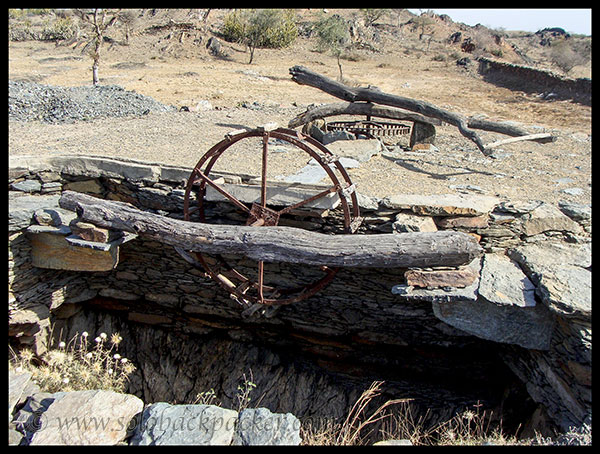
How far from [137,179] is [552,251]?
5.33 m

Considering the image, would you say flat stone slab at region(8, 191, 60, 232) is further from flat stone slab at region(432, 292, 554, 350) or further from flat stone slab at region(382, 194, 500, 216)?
flat stone slab at region(432, 292, 554, 350)

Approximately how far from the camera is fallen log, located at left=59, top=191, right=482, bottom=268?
14.4 feet

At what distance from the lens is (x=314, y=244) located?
4.53 m

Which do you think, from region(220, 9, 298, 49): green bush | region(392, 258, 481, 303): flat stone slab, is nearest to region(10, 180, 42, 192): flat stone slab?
region(392, 258, 481, 303): flat stone slab

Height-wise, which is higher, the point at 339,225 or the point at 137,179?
the point at 137,179

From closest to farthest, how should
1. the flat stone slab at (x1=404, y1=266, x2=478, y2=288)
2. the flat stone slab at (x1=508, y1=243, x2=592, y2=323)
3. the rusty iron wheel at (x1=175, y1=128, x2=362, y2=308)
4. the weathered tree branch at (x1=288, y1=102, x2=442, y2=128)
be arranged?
the flat stone slab at (x1=508, y1=243, x2=592, y2=323)
the flat stone slab at (x1=404, y1=266, x2=478, y2=288)
the rusty iron wheel at (x1=175, y1=128, x2=362, y2=308)
the weathered tree branch at (x1=288, y1=102, x2=442, y2=128)

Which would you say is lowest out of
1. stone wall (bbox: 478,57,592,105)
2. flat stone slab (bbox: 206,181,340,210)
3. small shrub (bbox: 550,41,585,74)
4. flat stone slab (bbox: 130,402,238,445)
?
flat stone slab (bbox: 130,402,238,445)

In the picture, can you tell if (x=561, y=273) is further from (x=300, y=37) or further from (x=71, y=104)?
(x=300, y=37)

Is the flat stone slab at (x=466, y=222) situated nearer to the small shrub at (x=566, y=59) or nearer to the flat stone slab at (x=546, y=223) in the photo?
the flat stone slab at (x=546, y=223)

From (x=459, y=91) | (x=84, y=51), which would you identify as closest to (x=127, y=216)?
(x=459, y=91)

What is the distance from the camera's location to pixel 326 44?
800 inches

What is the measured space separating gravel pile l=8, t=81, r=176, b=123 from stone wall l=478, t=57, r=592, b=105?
12.2 m

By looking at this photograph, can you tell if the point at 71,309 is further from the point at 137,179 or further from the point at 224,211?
the point at 224,211

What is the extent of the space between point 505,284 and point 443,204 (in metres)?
1.14
